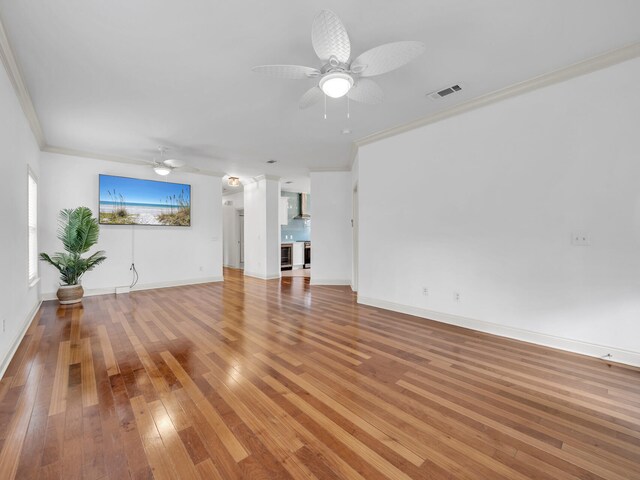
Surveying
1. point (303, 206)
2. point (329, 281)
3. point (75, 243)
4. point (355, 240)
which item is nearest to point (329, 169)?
point (355, 240)

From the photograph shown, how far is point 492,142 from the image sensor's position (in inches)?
130

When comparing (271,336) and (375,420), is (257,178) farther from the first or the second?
(375,420)

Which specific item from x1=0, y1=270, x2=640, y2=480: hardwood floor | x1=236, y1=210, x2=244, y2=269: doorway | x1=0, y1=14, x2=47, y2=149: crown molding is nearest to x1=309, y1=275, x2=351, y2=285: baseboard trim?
x1=0, y1=270, x2=640, y2=480: hardwood floor

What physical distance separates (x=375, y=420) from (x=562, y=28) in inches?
127

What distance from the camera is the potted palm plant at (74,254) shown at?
4796 mm

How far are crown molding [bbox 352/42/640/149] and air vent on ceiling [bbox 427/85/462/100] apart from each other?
37cm

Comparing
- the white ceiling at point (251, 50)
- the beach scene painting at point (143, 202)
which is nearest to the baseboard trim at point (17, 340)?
the beach scene painting at point (143, 202)

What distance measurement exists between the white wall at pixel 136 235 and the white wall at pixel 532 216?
4.85 metres

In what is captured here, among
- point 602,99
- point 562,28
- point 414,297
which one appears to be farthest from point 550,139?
point 414,297

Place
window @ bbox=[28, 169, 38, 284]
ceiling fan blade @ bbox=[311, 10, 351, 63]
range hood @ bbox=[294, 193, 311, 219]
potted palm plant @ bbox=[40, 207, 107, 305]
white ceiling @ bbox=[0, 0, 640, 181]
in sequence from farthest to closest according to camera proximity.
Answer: range hood @ bbox=[294, 193, 311, 219], potted palm plant @ bbox=[40, 207, 107, 305], window @ bbox=[28, 169, 38, 284], white ceiling @ bbox=[0, 0, 640, 181], ceiling fan blade @ bbox=[311, 10, 351, 63]

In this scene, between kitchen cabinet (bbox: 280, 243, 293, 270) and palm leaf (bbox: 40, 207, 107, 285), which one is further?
kitchen cabinet (bbox: 280, 243, 293, 270)

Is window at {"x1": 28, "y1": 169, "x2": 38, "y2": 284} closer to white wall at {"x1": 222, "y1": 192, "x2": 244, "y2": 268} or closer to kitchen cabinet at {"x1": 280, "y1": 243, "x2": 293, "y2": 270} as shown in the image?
white wall at {"x1": 222, "y1": 192, "x2": 244, "y2": 268}

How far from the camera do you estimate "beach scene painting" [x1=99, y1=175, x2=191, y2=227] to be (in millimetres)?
5629

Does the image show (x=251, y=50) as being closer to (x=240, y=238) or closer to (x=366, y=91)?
(x=366, y=91)
